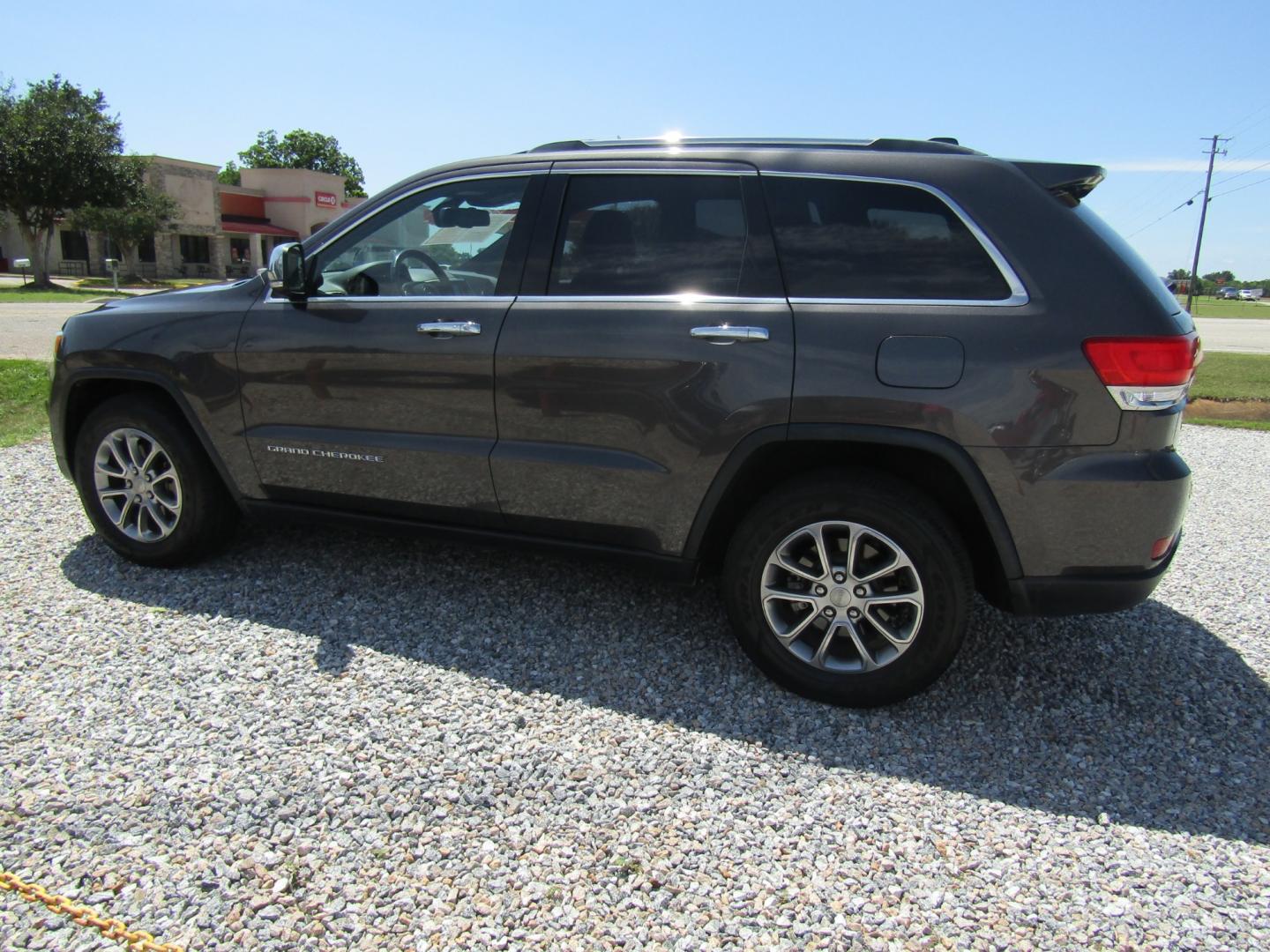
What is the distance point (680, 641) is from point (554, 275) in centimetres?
158

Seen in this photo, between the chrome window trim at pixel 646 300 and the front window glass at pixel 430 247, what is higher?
the front window glass at pixel 430 247

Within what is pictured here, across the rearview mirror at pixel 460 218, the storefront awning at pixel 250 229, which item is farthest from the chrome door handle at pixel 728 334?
the storefront awning at pixel 250 229

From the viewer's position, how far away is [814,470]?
316 cm

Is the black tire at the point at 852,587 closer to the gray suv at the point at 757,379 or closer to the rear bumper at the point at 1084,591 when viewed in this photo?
the gray suv at the point at 757,379

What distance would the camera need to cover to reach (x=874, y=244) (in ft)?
9.97

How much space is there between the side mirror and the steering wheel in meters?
0.39

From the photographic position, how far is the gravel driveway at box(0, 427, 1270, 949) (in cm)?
220

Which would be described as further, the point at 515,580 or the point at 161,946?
the point at 515,580

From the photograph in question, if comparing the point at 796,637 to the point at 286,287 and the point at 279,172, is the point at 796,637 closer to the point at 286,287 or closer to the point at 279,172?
the point at 286,287

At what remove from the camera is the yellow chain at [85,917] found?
204 centimetres

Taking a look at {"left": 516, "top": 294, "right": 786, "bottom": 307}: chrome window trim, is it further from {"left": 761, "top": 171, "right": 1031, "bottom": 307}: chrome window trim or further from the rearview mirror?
the rearview mirror

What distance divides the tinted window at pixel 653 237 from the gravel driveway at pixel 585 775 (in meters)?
1.46

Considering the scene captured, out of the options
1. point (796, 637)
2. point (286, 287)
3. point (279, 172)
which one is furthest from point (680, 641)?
point (279, 172)

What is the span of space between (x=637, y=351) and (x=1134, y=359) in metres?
1.61
